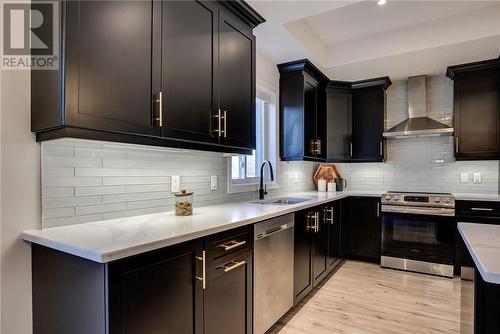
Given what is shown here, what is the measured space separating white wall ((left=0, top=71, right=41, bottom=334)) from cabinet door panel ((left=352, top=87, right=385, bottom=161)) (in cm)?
380

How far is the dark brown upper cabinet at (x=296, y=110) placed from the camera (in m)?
3.34

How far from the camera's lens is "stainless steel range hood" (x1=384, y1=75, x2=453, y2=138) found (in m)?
3.66

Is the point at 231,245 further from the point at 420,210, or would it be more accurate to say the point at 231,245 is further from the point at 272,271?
the point at 420,210

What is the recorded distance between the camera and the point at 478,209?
3141mm

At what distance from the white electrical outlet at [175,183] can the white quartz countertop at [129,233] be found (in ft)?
0.74

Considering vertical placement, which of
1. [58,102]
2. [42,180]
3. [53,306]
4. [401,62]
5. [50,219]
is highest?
[401,62]

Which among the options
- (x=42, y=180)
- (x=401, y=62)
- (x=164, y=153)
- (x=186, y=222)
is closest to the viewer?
(x=42, y=180)

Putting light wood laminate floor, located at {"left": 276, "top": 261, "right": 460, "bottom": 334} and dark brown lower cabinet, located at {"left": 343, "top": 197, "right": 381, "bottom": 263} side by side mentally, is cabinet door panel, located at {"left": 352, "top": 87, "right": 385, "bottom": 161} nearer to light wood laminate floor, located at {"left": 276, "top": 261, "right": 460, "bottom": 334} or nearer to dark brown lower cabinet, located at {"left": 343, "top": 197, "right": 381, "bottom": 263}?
dark brown lower cabinet, located at {"left": 343, "top": 197, "right": 381, "bottom": 263}

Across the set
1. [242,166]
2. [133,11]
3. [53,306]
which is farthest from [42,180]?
[242,166]

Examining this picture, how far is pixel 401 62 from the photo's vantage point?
335 cm

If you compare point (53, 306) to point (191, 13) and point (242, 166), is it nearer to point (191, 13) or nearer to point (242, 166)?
point (191, 13)

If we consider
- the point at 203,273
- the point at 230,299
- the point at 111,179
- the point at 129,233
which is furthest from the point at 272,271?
the point at 111,179

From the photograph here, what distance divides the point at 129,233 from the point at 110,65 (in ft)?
2.53

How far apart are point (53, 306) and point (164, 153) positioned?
1.04m
